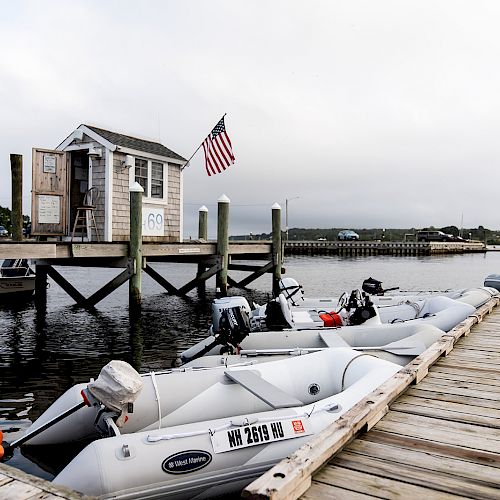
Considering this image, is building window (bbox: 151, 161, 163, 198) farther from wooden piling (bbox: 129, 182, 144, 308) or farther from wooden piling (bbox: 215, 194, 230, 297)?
wooden piling (bbox: 129, 182, 144, 308)

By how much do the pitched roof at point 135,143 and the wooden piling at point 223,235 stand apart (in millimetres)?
2095

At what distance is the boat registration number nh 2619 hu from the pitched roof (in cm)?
Answer: 1232

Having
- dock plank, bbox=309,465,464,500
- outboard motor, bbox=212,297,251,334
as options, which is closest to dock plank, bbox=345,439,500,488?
dock plank, bbox=309,465,464,500

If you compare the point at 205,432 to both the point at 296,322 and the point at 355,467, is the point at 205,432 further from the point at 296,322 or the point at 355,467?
the point at 296,322

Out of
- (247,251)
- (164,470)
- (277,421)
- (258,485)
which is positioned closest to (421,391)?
(277,421)

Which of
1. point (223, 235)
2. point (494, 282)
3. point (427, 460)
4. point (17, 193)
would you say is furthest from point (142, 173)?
point (427, 460)

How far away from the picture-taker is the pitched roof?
15469 millimetres

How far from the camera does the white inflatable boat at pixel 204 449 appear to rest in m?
3.93

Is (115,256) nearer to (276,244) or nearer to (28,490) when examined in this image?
(276,244)

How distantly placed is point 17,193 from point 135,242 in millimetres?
3161

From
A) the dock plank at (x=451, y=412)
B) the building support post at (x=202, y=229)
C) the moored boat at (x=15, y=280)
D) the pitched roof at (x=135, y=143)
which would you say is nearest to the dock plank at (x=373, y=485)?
the dock plank at (x=451, y=412)

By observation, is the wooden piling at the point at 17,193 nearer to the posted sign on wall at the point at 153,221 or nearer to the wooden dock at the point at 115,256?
the wooden dock at the point at 115,256

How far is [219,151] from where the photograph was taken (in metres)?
16.2

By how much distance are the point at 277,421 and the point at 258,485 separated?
205cm
